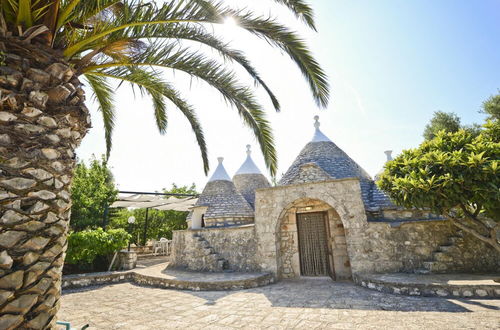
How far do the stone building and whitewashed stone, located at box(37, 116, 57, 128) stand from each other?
747cm

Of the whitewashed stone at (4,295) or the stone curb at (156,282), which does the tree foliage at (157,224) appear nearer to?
the stone curb at (156,282)

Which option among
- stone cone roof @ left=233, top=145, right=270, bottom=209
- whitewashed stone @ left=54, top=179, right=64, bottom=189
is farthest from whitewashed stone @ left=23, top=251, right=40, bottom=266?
stone cone roof @ left=233, top=145, right=270, bottom=209

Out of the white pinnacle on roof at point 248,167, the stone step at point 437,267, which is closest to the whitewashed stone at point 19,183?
the stone step at point 437,267

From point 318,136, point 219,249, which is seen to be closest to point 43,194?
point 219,249

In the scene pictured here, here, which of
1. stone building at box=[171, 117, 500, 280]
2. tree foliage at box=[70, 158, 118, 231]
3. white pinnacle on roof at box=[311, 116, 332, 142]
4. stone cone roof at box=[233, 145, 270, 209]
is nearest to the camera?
stone building at box=[171, 117, 500, 280]

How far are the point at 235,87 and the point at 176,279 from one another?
6518 mm

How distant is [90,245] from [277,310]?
290 inches

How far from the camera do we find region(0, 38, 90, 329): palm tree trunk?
1.85 meters

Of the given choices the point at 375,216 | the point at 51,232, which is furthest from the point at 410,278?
the point at 51,232

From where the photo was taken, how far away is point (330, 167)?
1070 centimetres

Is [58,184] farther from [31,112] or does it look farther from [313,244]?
[313,244]

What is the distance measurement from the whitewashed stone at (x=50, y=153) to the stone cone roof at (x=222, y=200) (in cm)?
986

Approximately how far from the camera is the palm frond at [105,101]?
4793mm

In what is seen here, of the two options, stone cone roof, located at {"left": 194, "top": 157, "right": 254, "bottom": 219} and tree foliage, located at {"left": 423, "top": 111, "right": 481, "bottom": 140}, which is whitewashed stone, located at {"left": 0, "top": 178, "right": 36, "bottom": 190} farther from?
tree foliage, located at {"left": 423, "top": 111, "right": 481, "bottom": 140}
